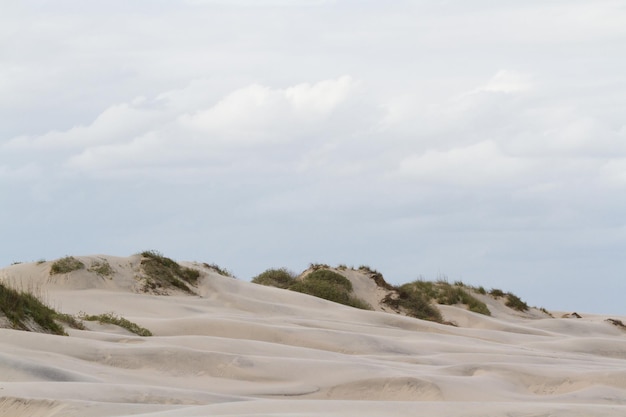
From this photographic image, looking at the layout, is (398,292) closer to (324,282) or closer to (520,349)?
(324,282)

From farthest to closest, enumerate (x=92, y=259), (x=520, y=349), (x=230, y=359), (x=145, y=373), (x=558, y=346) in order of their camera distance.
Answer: (x=92, y=259), (x=558, y=346), (x=520, y=349), (x=230, y=359), (x=145, y=373)

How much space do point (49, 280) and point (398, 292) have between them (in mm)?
9903

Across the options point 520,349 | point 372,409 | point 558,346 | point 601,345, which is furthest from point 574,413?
point 601,345

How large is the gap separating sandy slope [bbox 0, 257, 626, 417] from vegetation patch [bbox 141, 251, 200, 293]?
36cm

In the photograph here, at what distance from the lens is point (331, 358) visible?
12.2 metres

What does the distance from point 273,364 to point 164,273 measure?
10705 mm

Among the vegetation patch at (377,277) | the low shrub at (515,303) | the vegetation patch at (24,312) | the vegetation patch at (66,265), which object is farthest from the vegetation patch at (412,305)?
the vegetation patch at (24,312)

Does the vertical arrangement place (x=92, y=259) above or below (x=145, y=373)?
above

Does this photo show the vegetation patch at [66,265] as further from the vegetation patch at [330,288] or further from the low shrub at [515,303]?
the low shrub at [515,303]

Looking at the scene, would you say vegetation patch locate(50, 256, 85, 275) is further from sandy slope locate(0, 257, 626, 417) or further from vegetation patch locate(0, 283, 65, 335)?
vegetation patch locate(0, 283, 65, 335)

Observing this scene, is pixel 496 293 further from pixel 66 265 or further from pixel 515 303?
pixel 66 265

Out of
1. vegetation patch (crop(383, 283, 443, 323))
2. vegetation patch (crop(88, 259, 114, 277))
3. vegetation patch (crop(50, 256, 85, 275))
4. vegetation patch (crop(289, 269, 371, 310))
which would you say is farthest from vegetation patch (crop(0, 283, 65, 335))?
vegetation patch (crop(383, 283, 443, 323))

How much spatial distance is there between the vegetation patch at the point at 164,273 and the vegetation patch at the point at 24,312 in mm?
8207

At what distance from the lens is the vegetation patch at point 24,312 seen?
11352 millimetres
